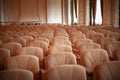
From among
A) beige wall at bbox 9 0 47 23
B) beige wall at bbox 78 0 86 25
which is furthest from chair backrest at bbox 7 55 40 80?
beige wall at bbox 9 0 47 23

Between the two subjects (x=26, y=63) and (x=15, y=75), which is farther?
(x=26, y=63)

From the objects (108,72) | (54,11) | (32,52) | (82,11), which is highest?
(54,11)

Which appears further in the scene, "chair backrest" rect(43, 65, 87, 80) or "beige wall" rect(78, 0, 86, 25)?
"beige wall" rect(78, 0, 86, 25)

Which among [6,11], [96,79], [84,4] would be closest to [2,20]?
[6,11]

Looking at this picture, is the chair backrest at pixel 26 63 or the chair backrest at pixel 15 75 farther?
the chair backrest at pixel 26 63

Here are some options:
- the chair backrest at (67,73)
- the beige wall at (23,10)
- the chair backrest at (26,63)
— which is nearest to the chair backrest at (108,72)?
the chair backrest at (67,73)

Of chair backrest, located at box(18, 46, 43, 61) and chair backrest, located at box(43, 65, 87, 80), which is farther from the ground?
chair backrest, located at box(18, 46, 43, 61)

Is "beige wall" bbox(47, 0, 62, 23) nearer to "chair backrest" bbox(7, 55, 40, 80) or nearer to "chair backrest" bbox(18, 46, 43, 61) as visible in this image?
"chair backrest" bbox(18, 46, 43, 61)

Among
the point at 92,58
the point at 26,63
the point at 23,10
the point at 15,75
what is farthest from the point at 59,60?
the point at 23,10

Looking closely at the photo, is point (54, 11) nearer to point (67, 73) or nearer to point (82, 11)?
point (82, 11)

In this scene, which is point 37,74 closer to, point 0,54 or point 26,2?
point 0,54

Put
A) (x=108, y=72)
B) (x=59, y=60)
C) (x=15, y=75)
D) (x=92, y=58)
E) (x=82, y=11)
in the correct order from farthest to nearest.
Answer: (x=82, y=11)
(x=92, y=58)
(x=59, y=60)
(x=108, y=72)
(x=15, y=75)

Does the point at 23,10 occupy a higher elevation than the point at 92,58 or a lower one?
higher

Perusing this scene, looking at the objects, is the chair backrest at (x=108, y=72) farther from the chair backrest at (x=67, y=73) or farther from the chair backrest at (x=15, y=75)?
the chair backrest at (x=15, y=75)
